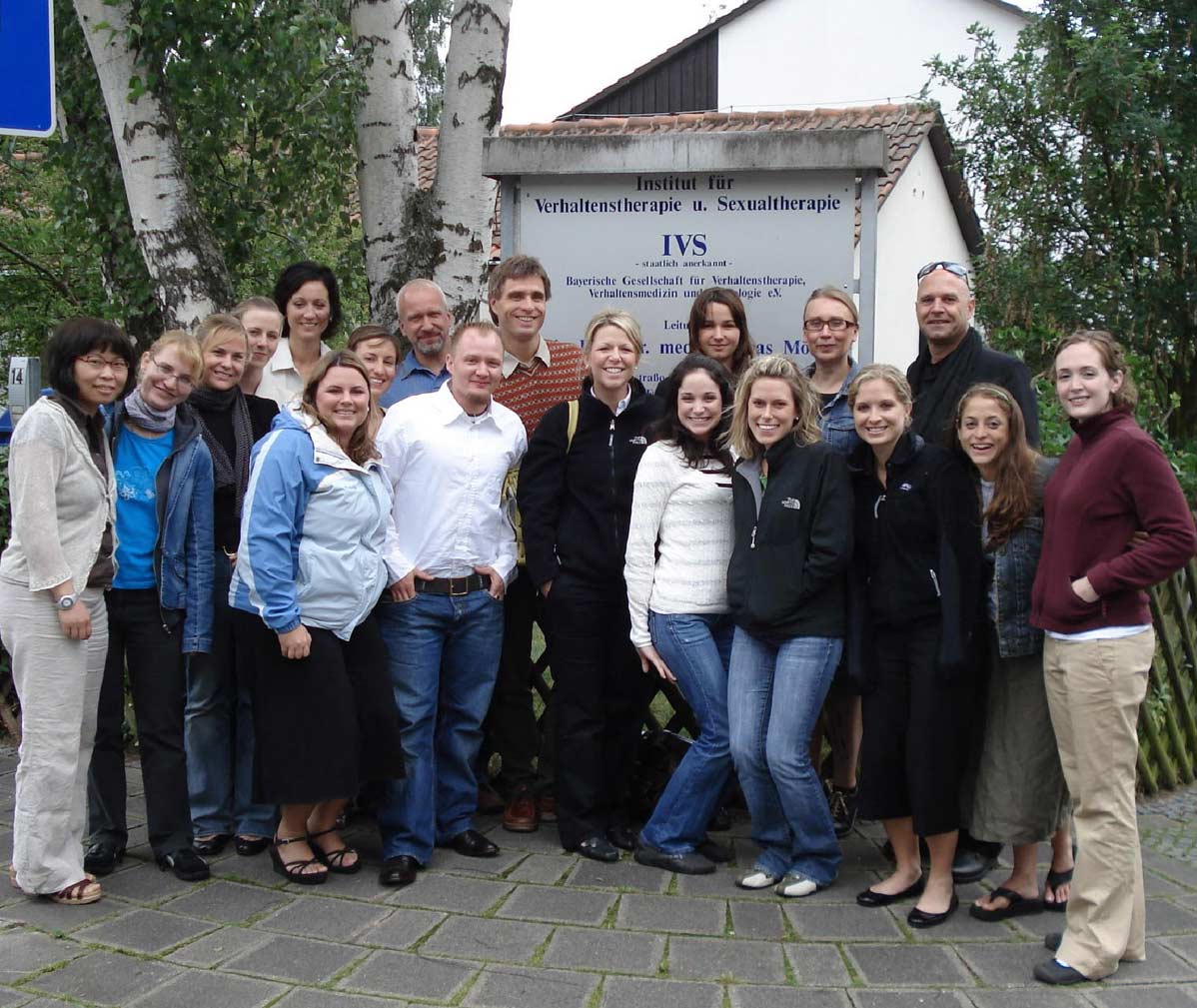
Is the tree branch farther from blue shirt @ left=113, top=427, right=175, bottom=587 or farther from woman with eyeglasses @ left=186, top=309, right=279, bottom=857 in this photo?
blue shirt @ left=113, top=427, right=175, bottom=587

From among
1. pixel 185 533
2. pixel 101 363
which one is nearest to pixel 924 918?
pixel 185 533

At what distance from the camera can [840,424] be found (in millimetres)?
4977

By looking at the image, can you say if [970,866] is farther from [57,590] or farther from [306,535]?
[57,590]

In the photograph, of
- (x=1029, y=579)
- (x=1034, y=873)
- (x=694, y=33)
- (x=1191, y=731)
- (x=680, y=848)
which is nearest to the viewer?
(x=1029, y=579)

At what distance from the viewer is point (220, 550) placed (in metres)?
4.95

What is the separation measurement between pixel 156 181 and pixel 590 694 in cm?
418

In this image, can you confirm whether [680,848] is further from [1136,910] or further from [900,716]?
[1136,910]

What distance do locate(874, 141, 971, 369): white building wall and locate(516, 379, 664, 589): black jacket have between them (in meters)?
14.0

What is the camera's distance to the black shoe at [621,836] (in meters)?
5.13

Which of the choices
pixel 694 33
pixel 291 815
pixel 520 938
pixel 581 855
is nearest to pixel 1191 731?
pixel 581 855

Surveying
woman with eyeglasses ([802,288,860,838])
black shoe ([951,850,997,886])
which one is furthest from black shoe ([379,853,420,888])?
black shoe ([951,850,997,886])

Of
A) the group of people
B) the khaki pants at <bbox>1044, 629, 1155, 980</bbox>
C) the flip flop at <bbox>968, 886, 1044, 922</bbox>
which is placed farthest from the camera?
the flip flop at <bbox>968, 886, 1044, 922</bbox>

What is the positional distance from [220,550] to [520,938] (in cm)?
196

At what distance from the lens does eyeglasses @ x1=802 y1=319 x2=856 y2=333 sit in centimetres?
510
